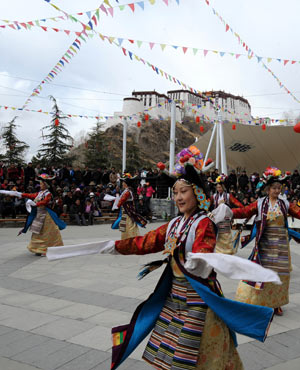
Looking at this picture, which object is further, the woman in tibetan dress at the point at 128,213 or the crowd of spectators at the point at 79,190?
the crowd of spectators at the point at 79,190

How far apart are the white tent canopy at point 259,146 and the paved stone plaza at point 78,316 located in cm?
1789

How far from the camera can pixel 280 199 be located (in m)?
4.80

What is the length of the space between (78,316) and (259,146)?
23490mm

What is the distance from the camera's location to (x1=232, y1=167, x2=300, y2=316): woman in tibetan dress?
442cm

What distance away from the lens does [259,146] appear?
2570 cm

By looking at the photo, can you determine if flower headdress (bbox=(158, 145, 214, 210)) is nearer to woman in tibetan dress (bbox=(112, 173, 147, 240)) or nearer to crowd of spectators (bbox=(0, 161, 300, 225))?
woman in tibetan dress (bbox=(112, 173, 147, 240))

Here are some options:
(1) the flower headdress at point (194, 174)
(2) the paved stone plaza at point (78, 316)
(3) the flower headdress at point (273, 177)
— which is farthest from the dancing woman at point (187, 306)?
Result: (3) the flower headdress at point (273, 177)

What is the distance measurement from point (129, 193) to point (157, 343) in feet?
20.7

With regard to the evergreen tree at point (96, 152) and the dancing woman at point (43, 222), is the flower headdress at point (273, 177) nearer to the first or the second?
the dancing woman at point (43, 222)

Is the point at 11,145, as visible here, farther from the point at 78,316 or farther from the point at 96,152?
the point at 78,316

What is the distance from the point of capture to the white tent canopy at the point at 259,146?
24047mm

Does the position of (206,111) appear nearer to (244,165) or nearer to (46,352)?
(244,165)

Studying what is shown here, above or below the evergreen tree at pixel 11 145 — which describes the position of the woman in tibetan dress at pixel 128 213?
below

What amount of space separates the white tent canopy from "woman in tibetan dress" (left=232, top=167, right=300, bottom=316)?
1969 cm
